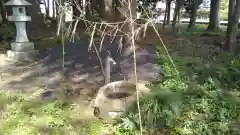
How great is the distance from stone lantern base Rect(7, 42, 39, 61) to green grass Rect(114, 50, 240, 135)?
4.59 meters

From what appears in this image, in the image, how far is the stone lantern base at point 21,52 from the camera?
295 inches

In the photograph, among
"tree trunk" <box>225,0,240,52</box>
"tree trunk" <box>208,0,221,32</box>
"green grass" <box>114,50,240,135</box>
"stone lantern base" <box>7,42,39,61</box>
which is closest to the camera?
"green grass" <box>114,50,240,135</box>

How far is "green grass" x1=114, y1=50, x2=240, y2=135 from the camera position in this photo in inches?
139

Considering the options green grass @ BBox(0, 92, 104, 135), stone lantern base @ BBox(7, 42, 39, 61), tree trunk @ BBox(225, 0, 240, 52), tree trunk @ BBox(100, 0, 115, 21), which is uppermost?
tree trunk @ BBox(100, 0, 115, 21)

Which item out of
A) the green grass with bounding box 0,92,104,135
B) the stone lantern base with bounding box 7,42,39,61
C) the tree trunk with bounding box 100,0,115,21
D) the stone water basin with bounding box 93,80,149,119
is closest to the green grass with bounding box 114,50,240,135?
the stone water basin with bounding box 93,80,149,119

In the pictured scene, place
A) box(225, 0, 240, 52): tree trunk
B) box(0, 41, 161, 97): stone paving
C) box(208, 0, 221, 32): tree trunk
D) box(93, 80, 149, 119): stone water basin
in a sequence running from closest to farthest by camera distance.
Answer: box(93, 80, 149, 119): stone water basin, box(0, 41, 161, 97): stone paving, box(225, 0, 240, 52): tree trunk, box(208, 0, 221, 32): tree trunk

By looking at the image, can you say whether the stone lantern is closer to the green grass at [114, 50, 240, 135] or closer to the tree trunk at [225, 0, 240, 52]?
the green grass at [114, 50, 240, 135]

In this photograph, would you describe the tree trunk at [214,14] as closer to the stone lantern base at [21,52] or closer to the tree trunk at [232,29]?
the tree trunk at [232,29]

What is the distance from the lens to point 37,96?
4.56 meters

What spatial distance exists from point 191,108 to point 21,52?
552 centimetres

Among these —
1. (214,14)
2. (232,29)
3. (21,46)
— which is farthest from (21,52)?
(214,14)

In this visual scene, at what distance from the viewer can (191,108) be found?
12.7 ft

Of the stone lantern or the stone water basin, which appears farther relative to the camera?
the stone lantern

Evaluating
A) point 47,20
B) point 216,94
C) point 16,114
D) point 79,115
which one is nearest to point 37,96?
point 16,114
